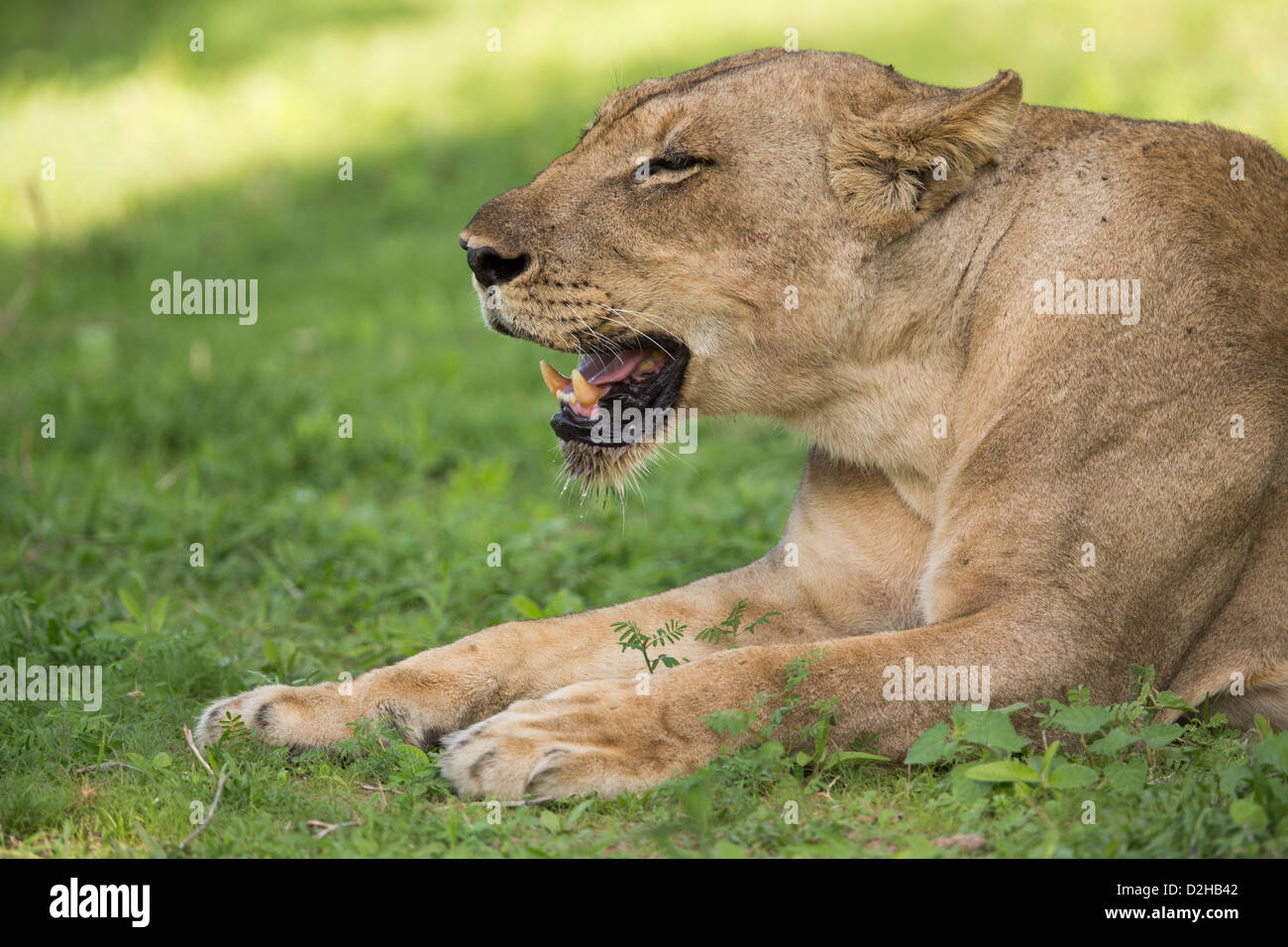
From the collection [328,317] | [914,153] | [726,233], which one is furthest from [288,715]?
[328,317]

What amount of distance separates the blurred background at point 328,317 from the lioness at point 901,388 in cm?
71

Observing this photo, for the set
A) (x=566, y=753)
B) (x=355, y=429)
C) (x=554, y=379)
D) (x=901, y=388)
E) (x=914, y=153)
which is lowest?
(x=566, y=753)

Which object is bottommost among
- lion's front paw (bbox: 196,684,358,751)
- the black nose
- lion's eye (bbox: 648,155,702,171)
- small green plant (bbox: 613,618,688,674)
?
lion's front paw (bbox: 196,684,358,751)

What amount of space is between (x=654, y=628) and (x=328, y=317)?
603 centimetres

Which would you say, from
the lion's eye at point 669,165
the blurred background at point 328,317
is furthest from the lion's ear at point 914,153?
the blurred background at point 328,317

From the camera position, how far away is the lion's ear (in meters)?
3.59

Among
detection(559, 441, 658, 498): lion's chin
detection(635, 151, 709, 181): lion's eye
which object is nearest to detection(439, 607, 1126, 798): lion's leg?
detection(559, 441, 658, 498): lion's chin

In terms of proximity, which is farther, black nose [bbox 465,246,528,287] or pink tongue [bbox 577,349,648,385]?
pink tongue [bbox 577,349,648,385]

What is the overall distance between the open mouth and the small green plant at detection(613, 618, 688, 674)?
54 centimetres

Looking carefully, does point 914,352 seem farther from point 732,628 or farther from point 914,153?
point 732,628

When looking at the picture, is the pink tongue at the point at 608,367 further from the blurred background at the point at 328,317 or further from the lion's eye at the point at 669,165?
the blurred background at the point at 328,317

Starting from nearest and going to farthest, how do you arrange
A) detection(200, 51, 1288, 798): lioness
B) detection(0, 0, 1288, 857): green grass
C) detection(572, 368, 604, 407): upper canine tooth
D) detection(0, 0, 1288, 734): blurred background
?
detection(0, 0, 1288, 857): green grass
detection(200, 51, 1288, 798): lioness
detection(572, 368, 604, 407): upper canine tooth
detection(0, 0, 1288, 734): blurred background

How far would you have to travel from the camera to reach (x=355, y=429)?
7035 mm

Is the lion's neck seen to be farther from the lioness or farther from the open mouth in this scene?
the open mouth
